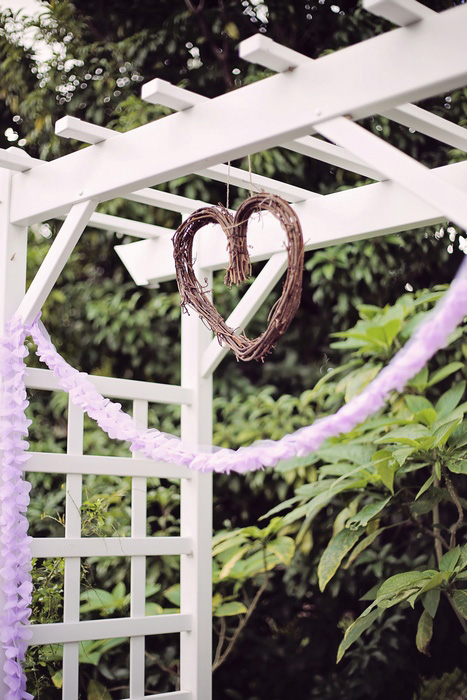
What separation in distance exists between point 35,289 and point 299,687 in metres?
2.62

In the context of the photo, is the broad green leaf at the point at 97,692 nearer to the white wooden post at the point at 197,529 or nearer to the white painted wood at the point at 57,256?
the white wooden post at the point at 197,529

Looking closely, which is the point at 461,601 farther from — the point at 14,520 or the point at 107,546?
the point at 14,520

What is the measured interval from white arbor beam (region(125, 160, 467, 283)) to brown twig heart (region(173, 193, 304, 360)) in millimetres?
98

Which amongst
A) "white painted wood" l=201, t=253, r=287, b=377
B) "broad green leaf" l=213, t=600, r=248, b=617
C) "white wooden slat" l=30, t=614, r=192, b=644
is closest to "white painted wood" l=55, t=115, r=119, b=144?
"white painted wood" l=201, t=253, r=287, b=377

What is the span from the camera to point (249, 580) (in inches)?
173

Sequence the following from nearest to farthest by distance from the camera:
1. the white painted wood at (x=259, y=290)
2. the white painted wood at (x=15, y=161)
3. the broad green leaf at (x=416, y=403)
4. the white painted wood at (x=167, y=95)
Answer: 1. the white painted wood at (x=167, y=95)
2. the white painted wood at (x=15, y=161)
3. the white painted wood at (x=259, y=290)
4. the broad green leaf at (x=416, y=403)

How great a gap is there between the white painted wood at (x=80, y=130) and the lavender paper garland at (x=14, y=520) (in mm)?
710

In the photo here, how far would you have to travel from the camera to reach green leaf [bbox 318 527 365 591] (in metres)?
3.44

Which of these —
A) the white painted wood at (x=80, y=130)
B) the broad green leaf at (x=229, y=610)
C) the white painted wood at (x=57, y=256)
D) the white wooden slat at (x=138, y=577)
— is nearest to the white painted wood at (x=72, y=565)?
the white wooden slat at (x=138, y=577)

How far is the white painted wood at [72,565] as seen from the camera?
10.1ft

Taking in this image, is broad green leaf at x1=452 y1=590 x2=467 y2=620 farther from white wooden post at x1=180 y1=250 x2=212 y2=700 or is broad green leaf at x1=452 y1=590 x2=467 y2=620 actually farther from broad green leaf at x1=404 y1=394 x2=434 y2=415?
white wooden post at x1=180 y1=250 x2=212 y2=700

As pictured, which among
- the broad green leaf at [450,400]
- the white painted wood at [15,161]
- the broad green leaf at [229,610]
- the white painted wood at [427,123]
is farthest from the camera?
the broad green leaf at [229,610]

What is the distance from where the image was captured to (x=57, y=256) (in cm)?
290

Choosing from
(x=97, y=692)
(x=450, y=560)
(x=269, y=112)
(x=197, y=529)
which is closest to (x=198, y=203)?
(x=269, y=112)
